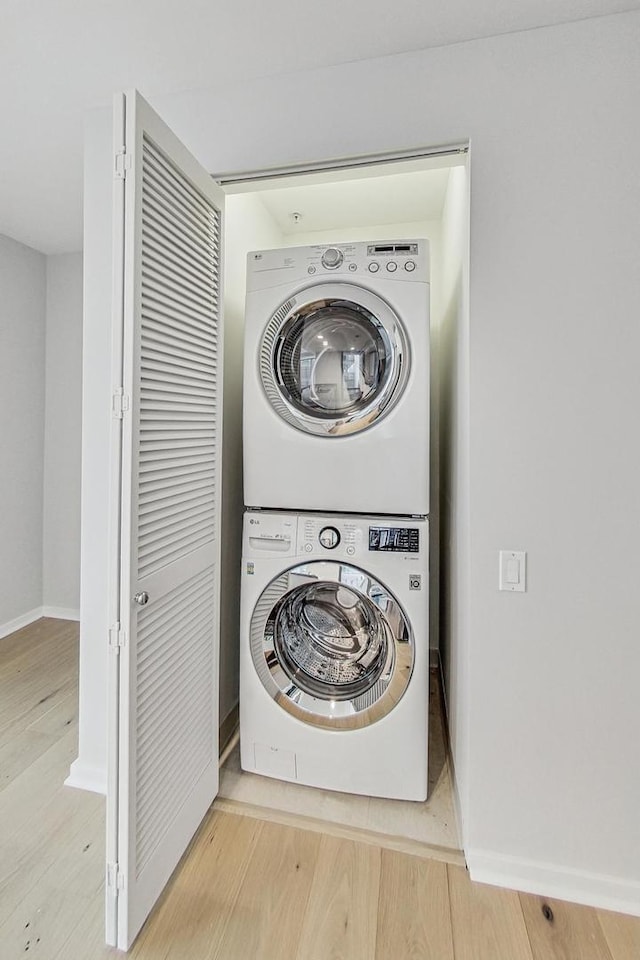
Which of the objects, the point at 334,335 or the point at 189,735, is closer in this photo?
the point at 189,735

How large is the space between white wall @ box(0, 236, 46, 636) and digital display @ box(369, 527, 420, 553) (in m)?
2.67

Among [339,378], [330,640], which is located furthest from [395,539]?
[339,378]

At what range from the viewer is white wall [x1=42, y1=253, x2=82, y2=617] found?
3344 mm

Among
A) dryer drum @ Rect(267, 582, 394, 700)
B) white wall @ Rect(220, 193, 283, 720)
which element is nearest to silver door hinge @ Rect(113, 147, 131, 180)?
white wall @ Rect(220, 193, 283, 720)

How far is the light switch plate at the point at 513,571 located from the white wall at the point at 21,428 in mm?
3089

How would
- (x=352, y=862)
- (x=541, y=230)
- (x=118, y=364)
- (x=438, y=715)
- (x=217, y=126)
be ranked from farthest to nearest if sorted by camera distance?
1. (x=438, y=715)
2. (x=217, y=126)
3. (x=352, y=862)
4. (x=541, y=230)
5. (x=118, y=364)

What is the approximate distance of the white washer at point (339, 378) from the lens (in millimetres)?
1626

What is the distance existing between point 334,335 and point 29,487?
2.67 meters

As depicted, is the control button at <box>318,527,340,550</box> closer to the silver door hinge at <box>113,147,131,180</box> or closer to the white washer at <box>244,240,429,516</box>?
the white washer at <box>244,240,429,516</box>

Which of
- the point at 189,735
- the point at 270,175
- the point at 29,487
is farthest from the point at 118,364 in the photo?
the point at 29,487

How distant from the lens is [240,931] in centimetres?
127

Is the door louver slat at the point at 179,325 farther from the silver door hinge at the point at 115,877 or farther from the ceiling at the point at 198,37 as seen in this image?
the silver door hinge at the point at 115,877

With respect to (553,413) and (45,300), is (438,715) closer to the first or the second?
(553,413)

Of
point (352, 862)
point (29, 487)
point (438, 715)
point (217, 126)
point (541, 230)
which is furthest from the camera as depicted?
point (29, 487)
